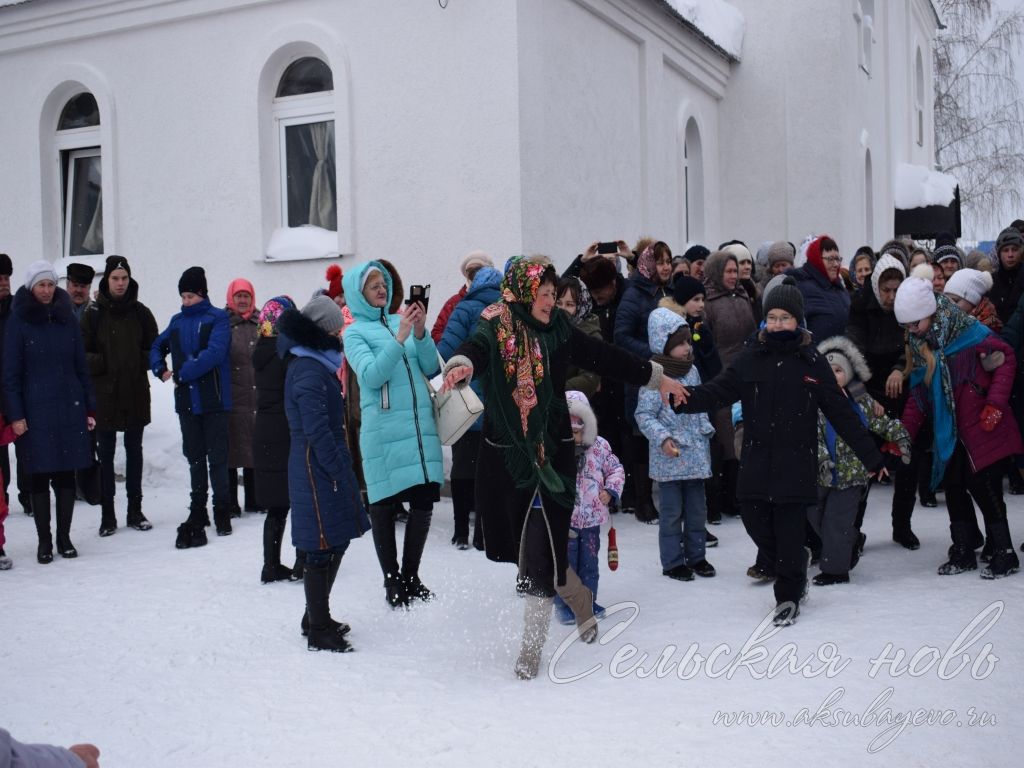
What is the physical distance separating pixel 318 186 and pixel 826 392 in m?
6.85

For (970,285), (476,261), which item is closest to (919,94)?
(970,285)

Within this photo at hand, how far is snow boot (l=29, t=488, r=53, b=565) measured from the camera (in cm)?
750

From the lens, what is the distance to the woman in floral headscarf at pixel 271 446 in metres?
6.59

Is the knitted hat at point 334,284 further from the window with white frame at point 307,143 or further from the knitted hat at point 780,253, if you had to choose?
the knitted hat at point 780,253

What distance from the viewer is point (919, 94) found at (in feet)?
81.9

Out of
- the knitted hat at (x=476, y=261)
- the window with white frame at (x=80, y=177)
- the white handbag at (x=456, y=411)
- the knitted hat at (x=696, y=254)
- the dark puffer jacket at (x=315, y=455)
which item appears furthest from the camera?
the window with white frame at (x=80, y=177)

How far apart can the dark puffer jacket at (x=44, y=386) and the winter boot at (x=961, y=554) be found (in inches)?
225

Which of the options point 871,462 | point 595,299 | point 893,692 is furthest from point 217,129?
point 893,692

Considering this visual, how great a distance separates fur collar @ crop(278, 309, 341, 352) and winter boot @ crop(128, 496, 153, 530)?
344 centimetres

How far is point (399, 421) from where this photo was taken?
19.5 feet

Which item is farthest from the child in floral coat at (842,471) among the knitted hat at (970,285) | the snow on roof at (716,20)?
the snow on roof at (716,20)

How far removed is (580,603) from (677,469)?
1444mm

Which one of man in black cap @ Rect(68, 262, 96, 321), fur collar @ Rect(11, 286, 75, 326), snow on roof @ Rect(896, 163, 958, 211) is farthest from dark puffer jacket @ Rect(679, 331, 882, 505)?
snow on roof @ Rect(896, 163, 958, 211)

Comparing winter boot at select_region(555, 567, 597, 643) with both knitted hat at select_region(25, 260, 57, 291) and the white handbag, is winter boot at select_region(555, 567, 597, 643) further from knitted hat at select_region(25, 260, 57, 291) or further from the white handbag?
knitted hat at select_region(25, 260, 57, 291)
